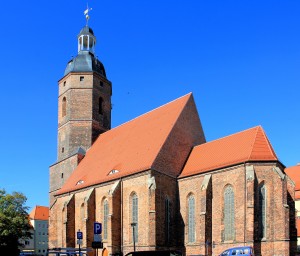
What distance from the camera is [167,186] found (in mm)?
30656

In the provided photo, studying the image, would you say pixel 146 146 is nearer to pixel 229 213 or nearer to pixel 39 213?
pixel 229 213

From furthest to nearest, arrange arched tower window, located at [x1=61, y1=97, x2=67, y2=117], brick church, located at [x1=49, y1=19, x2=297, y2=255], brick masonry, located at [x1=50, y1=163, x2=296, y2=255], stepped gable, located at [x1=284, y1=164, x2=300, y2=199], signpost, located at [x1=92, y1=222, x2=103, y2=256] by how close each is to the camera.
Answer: stepped gable, located at [x1=284, y1=164, x2=300, y2=199] < arched tower window, located at [x1=61, y1=97, x2=67, y2=117] < brick church, located at [x1=49, y1=19, x2=297, y2=255] < brick masonry, located at [x1=50, y1=163, x2=296, y2=255] < signpost, located at [x1=92, y1=222, x2=103, y2=256]

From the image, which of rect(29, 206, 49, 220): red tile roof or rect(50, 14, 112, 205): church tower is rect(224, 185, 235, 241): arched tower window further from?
rect(29, 206, 49, 220): red tile roof

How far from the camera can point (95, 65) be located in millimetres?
42156

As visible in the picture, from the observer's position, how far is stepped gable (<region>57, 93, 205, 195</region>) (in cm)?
3136

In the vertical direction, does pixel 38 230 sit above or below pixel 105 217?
below

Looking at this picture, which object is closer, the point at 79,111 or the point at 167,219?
the point at 167,219

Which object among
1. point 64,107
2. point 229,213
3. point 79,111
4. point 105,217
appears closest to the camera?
point 229,213

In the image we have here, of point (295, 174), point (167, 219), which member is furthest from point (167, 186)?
point (295, 174)

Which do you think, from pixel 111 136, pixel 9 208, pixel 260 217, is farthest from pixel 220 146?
pixel 9 208

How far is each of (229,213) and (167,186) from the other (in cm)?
486

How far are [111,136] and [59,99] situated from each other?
24.3ft

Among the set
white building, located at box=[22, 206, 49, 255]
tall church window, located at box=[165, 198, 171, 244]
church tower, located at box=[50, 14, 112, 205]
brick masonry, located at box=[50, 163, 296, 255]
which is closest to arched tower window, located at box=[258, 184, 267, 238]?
brick masonry, located at box=[50, 163, 296, 255]

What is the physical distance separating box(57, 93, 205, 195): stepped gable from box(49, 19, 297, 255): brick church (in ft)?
0.33
